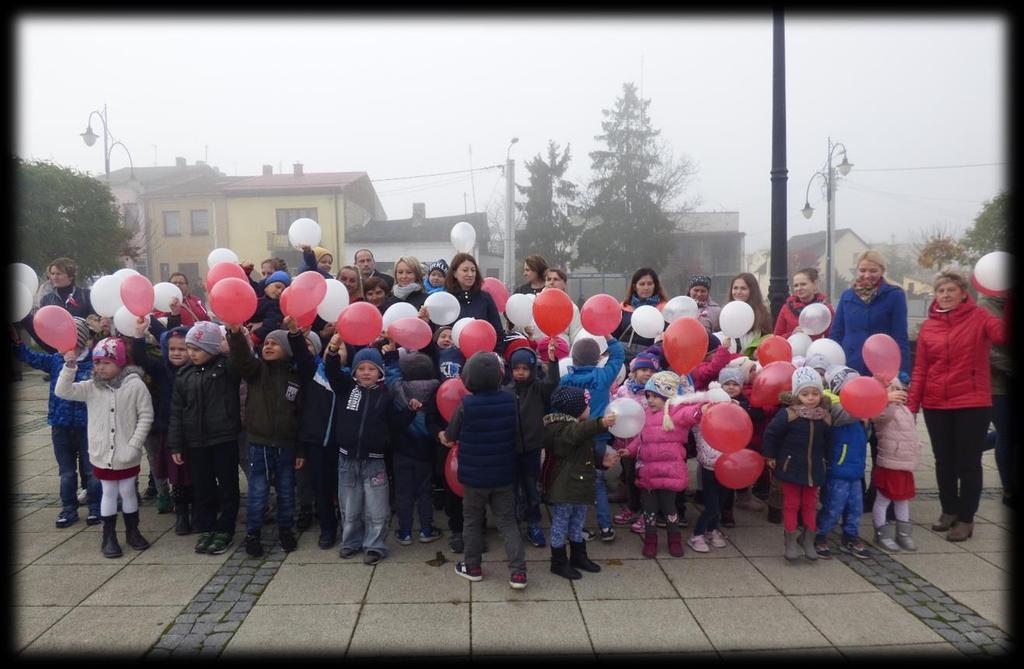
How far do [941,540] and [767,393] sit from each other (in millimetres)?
1765

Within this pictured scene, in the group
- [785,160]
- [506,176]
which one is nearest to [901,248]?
[506,176]

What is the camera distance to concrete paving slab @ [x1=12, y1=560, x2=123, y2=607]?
12.0ft

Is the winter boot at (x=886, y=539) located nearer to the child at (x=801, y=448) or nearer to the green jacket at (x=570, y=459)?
the child at (x=801, y=448)

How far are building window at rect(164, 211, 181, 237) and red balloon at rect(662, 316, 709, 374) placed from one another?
39176mm

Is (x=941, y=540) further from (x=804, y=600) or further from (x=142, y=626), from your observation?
(x=142, y=626)

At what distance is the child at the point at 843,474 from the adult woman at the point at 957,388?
75 cm

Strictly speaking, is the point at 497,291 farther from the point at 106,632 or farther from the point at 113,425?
the point at 106,632

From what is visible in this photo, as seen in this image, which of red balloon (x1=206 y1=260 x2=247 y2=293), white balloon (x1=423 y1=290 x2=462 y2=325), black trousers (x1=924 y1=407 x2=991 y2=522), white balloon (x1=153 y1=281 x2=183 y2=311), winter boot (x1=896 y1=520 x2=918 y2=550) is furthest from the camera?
white balloon (x1=153 y1=281 x2=183 y2=311)

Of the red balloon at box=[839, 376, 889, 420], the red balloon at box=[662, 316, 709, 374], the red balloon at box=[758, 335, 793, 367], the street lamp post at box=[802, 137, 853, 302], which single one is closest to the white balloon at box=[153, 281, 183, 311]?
the red balloon at box=[662, 316, 709, 374]

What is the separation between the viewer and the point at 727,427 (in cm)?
403

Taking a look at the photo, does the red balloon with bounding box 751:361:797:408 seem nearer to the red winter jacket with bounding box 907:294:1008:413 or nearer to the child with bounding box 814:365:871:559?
the child with bounding box 814:365:871:559

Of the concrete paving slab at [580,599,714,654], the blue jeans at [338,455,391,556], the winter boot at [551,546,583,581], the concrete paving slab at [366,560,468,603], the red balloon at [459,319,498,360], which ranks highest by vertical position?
the red balloon at [459,319,498,360]

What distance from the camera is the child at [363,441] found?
4223 millimetres

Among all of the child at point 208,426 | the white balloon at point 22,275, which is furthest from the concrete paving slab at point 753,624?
the white balloon at point 22,275
